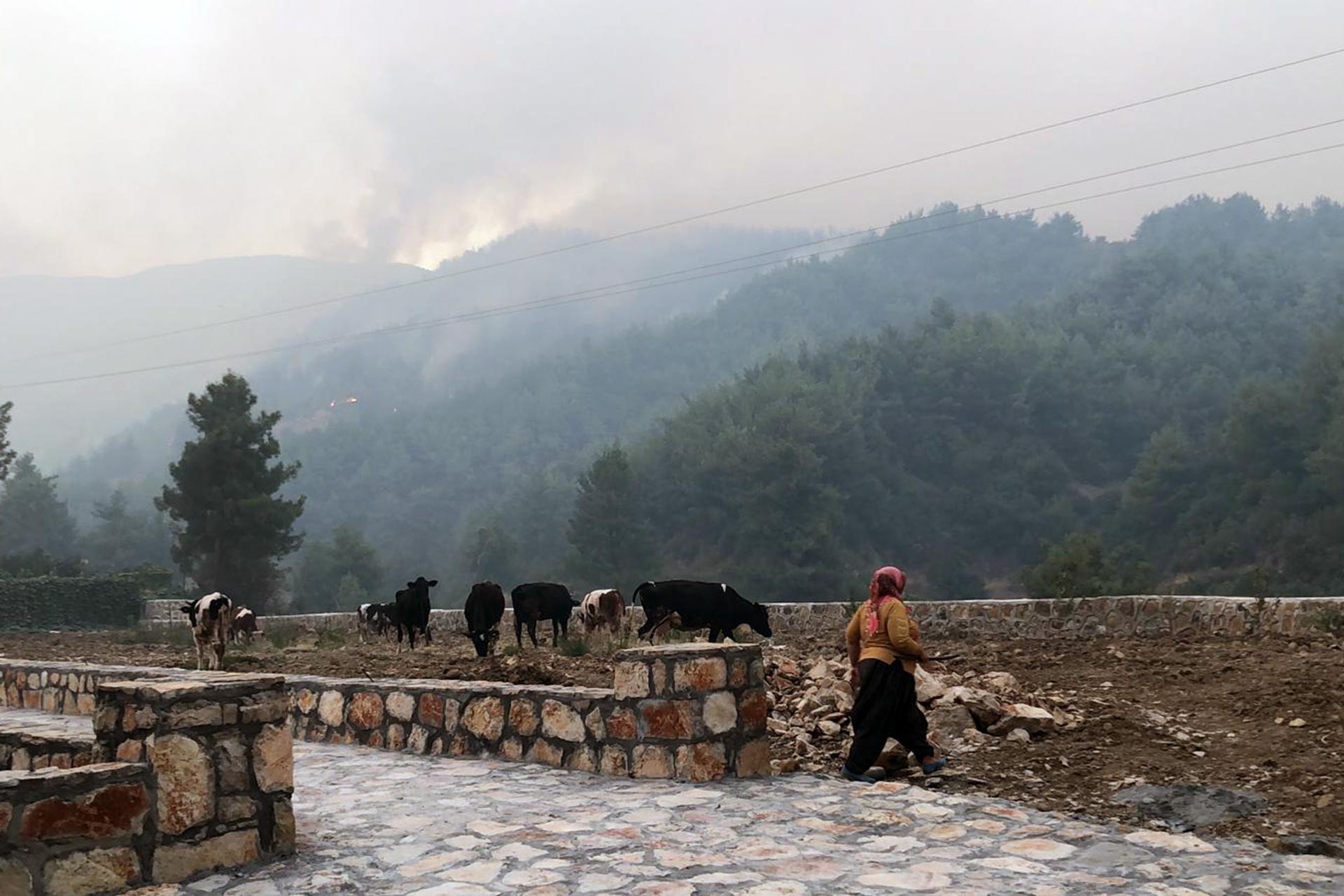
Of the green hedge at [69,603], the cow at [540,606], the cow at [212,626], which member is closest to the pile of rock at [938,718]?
the cow at [540,606]

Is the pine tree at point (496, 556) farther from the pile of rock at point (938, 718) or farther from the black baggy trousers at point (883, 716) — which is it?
the black baggy trousers at point (883, 716)

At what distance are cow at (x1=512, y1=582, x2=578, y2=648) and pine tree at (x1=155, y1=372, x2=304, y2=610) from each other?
1071 inches

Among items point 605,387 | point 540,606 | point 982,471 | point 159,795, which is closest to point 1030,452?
point 982,471

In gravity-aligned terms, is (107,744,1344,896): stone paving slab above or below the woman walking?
below

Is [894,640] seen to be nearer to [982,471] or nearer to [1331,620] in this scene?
[1331,620]

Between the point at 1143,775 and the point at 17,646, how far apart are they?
24.7 meters

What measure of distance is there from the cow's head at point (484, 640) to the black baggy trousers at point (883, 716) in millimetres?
9018

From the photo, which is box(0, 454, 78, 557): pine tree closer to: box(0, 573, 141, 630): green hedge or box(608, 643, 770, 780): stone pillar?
box(0, 573, 141, 630): green hedge

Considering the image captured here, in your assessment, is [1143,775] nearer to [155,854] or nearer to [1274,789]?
[1274,789]

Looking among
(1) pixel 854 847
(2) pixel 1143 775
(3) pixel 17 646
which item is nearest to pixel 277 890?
(1) pixel 854 847

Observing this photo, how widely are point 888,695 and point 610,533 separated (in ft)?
163

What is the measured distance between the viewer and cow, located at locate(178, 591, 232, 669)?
15.0 metres

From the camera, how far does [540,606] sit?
695 inches

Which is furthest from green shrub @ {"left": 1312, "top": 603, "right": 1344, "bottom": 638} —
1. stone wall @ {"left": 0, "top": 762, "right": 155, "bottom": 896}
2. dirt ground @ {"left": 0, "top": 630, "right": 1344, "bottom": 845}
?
stone wall @ {"left": 0, "top": 762, "right": 155, "bottom": 896}
